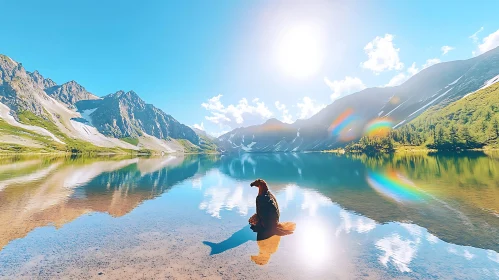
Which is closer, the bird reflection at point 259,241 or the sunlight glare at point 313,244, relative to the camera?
the sunlight glare at point 313,244

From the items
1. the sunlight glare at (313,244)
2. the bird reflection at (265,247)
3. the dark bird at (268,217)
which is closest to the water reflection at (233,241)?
the bird reflection at (265,247)

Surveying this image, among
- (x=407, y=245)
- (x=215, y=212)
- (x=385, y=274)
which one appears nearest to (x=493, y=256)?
(x=407, y=245)

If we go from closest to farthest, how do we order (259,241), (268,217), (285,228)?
1. (259,241)
2. (285,228)
3. (268,217)

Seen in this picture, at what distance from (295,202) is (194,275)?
75.5 ft

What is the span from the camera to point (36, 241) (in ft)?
63.7

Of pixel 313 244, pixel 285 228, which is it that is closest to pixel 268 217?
pixel 285 228

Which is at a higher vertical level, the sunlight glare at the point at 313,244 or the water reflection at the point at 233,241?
the water reflection at the point at 233,241

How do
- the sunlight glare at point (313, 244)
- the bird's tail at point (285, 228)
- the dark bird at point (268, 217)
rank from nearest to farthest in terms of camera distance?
the sunlight glare at point (313, 244)
the bird's tail at point (285, 228)
the dark bird at point (268, 217)

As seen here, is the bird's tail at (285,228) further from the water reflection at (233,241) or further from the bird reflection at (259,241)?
the water reflection at (233,241)

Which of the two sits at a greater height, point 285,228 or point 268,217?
point 268,217

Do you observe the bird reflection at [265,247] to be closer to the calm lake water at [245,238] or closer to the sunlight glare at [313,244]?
the calm lake water at [245,238]

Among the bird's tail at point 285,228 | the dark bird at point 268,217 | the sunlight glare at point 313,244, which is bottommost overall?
the sunlight glare at point 313,244

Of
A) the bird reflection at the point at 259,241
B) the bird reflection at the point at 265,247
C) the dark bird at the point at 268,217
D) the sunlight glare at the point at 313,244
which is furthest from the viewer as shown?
the dark bird at the point at 268,217

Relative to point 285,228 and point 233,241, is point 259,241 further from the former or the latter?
point 285,228
